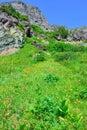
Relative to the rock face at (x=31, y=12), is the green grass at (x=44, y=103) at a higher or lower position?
lower

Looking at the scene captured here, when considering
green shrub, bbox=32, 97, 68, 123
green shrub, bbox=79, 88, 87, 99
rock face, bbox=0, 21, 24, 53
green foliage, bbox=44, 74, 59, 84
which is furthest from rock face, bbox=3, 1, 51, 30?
green shrub, bbox=32, 97, 68, 123

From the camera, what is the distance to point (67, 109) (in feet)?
50.1

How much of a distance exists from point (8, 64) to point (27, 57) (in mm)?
4147

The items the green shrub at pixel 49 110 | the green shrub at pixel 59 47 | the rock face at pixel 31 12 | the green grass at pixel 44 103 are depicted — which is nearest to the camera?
the green grass at pixel 44 103

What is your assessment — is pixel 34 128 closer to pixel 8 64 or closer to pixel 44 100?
pixel 44 100

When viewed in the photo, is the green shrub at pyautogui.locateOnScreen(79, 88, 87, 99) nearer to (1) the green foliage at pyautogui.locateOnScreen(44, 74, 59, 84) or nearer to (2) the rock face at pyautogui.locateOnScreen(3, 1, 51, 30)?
(1) the green foliage at pyautogui.locateOnScreen(44, 74, 59, 84)

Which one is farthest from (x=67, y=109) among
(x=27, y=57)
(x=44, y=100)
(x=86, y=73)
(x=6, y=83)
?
(x=27, y=57)

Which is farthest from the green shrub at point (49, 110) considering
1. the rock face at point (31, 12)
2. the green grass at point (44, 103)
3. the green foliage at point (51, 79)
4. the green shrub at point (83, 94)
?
the rock face at point (31, 12)

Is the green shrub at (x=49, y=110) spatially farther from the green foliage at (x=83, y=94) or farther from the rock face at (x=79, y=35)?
the rock face at (x=79, y=35)

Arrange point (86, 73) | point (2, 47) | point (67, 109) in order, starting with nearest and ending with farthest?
1. point (67, 109)
2. point (86, 73)
3. point (2, 47)

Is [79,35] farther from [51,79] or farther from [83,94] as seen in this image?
[83,94]

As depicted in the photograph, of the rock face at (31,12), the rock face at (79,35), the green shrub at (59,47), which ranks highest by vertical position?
the rock face at (31,12)

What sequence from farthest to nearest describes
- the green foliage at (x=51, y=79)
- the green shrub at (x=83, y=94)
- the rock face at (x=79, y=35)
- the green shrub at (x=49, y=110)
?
the rock face at (x=79, y=35) < the green foliage at (x=51, y=79) < the green shrub at (x=83, y=94) < the green shrub at (x=49, y=110)

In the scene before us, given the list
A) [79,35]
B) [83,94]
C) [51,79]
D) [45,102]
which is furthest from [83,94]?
[79,35]
